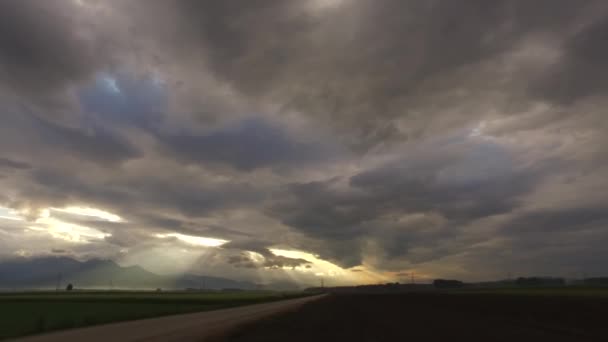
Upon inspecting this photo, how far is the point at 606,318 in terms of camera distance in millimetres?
36156

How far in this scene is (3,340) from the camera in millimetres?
26047

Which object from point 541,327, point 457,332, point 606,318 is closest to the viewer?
point 457,332

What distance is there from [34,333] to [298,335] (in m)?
19.7

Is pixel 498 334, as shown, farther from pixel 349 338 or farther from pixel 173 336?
pixel 173 336

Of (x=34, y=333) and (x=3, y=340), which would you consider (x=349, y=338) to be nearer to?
(x=3, y=340)

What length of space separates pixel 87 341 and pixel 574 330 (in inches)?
1161

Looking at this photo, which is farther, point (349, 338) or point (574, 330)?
point (574, 330)

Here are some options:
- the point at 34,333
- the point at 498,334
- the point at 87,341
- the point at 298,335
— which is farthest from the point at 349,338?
the point at 34,333

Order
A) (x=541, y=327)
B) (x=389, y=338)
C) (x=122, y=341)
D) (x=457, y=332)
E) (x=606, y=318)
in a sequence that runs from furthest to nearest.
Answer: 1. (x=606, y=318)
2. (x=541, y=327)
3. (x=457, y=332)
4. (x=122, y=341)
5. (x=389, y=338)

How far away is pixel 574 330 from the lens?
28.0m

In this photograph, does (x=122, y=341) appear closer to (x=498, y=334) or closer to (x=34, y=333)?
(x=34, y=333)

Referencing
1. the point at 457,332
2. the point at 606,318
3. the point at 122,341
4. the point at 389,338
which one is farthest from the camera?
the point at 606,318

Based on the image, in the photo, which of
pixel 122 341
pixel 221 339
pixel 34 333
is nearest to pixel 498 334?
pixel 221 339

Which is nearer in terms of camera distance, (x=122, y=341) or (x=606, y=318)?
(x=122, y=341)
